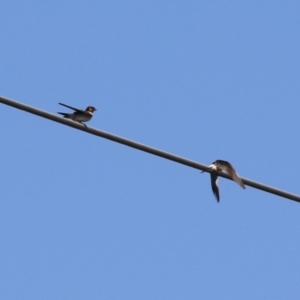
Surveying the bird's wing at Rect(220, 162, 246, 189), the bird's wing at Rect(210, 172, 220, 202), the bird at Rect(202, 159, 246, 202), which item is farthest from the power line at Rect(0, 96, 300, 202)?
the bird's wing at Rect(210, 172, 220, 202)

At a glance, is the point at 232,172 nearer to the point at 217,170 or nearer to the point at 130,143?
the point at 217,170

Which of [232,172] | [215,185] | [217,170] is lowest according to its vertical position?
[232,172]

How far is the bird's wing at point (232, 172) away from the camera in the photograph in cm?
785

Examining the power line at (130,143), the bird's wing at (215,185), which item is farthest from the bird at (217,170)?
the power line at (130,143)

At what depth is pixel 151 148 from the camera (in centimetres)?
750

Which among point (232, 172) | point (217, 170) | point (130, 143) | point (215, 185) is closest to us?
point (130, 143)

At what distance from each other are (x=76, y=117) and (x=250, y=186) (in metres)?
5.02

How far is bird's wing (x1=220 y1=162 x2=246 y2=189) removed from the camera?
309 inches

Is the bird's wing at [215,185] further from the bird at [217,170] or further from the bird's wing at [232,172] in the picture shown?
the bird's wing at [232,172]

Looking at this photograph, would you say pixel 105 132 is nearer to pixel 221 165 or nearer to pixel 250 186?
pixel 250 186

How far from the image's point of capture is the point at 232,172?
28.2ft

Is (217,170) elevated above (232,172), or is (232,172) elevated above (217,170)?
(217,170)

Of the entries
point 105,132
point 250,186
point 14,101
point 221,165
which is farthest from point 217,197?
point 14,101

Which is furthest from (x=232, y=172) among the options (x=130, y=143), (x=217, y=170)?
(x=130, y=143)
